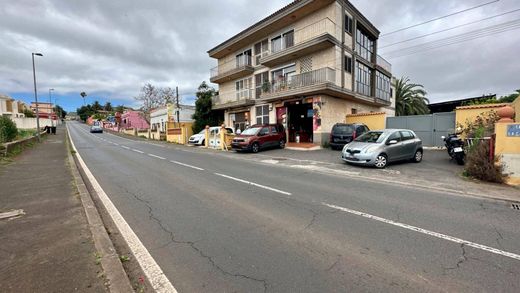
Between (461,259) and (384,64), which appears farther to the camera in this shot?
(384,64)

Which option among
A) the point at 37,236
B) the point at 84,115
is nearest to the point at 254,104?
the point at 37,236

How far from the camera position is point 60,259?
3.07 meters

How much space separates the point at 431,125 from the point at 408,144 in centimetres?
812

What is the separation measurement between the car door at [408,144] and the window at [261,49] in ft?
53.3

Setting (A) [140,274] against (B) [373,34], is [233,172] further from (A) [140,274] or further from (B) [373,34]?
(B) [373,34]

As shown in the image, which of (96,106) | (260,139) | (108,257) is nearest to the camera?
(108,257)

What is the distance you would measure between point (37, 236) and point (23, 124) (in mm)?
58182

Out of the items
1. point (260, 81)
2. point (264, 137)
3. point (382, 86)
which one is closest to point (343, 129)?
point (264, 137)

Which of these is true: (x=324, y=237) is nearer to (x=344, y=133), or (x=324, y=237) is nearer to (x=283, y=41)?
(x=344, y=133)

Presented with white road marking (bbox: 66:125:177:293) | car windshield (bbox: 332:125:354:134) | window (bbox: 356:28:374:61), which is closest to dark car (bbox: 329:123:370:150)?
car windshield (bbox: 332:125:354:134)

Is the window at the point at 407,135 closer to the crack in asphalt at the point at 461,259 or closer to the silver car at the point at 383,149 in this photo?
the silver car at the point at 383,149

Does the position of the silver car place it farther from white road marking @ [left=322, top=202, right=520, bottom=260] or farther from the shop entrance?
the shop entrance

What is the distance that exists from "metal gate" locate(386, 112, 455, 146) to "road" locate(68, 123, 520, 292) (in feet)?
41.7

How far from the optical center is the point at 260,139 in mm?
17406
